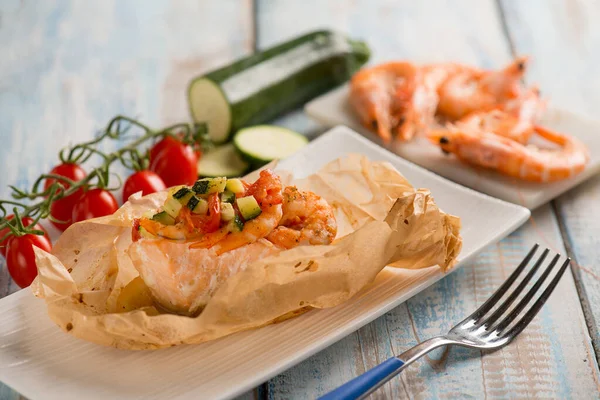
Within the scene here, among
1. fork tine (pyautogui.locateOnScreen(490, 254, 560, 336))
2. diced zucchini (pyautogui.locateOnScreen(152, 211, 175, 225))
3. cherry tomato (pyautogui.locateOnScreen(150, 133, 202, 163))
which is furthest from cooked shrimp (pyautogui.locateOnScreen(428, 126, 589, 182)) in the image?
diced zucchini (pyautogui.locateOnScreen(152, 211, 175, 225))

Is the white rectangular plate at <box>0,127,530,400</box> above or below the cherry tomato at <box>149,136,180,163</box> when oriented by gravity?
below

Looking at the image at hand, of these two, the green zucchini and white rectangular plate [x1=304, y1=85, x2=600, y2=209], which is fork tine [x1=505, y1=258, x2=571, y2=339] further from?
the green zucchini

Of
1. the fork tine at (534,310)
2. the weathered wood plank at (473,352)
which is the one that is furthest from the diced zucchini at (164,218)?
the fork tine at (534,310)

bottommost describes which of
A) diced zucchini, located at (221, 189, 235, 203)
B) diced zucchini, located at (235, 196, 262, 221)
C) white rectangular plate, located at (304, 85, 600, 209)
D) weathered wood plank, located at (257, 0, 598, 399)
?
weathered wood plank, located at (257, 0, 598, 399)

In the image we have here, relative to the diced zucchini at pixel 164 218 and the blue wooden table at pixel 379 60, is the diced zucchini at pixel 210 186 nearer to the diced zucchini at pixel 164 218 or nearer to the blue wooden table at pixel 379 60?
the diced zucchini at pixel 164 218

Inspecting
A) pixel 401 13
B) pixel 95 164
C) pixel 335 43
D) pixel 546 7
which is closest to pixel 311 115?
pixel 335 43

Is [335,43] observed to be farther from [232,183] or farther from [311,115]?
[232,183]
